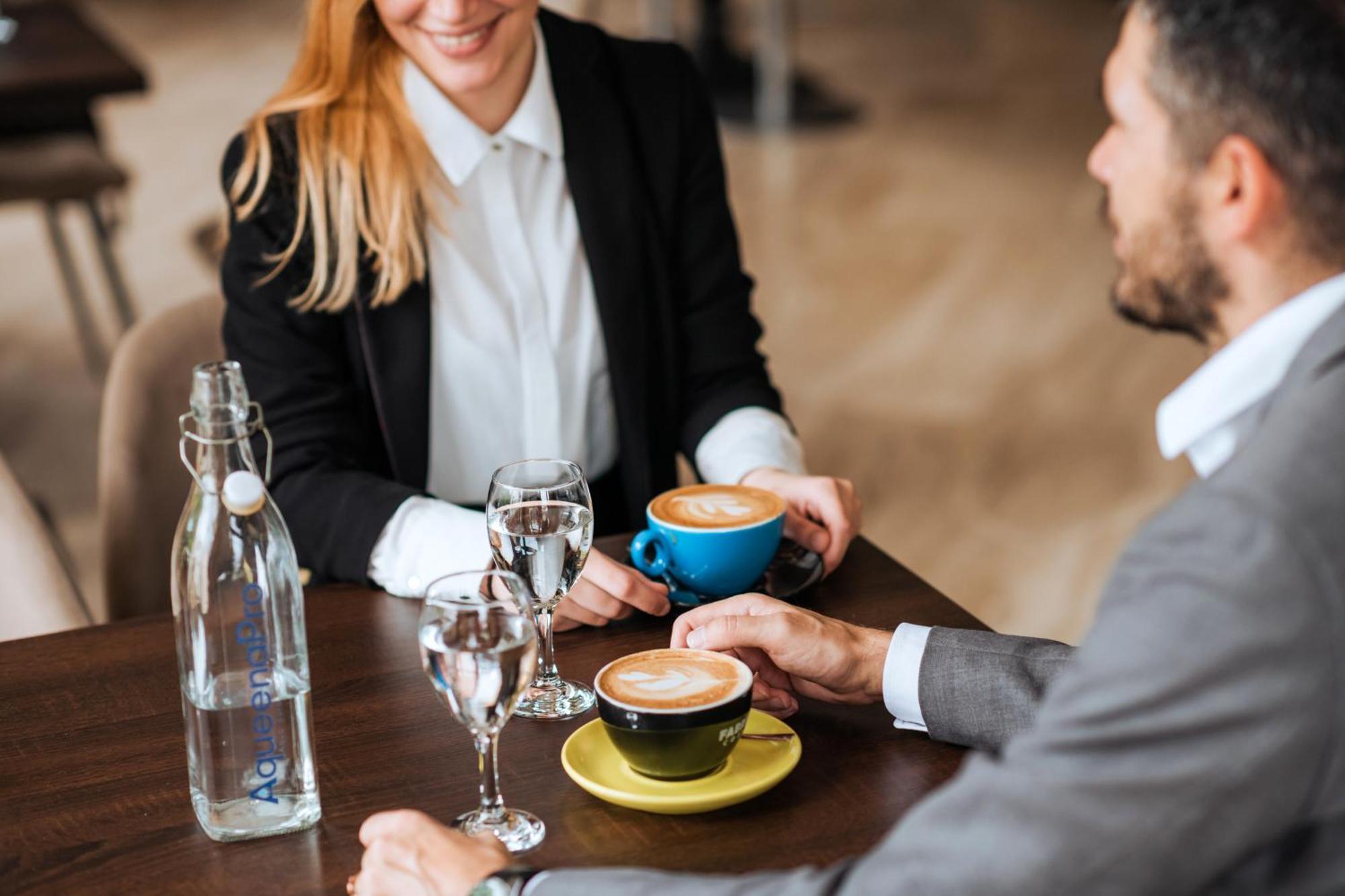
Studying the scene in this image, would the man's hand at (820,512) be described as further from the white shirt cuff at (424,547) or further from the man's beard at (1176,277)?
the man's beard at (1176,277)

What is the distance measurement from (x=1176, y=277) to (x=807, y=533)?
599 millimetres

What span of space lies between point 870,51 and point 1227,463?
6859 millimetres

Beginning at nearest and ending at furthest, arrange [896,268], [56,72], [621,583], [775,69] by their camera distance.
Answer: [621,583], [56,72], [896,268], [775,69]

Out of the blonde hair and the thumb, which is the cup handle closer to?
the thumb

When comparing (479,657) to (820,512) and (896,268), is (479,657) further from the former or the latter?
(896,268)

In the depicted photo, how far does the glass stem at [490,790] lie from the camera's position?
0.96m

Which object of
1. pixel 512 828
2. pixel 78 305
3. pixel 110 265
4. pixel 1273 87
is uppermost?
pixel 1273 87

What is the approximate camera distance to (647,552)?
1.33m

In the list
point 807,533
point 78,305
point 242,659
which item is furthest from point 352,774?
point 78,305

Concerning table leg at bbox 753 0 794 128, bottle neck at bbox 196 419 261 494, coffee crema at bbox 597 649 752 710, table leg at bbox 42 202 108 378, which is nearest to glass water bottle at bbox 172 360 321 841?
bottle neck at bbox 196 419 261 494

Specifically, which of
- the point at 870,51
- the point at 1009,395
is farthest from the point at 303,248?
the point at 870,51

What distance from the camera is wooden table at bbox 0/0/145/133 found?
338cm

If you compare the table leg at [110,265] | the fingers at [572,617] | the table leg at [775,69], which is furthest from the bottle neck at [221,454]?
the table leg at [775,69]

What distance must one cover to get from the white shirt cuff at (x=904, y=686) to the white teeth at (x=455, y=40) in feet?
2.82
